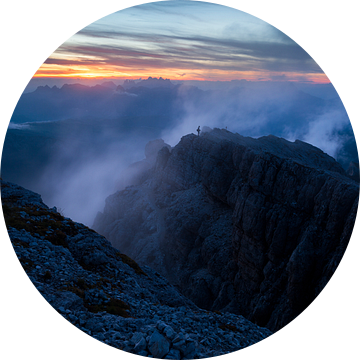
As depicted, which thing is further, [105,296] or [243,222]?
[243,222]

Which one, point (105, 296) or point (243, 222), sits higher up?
point (105, 296)

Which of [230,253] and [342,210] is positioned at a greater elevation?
[342,210]

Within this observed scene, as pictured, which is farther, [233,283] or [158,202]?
[158,202]

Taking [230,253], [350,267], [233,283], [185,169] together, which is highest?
[350,267]

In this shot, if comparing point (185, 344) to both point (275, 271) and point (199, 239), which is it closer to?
point (275, 271)

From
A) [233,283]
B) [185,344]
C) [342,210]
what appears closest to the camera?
[185,344]

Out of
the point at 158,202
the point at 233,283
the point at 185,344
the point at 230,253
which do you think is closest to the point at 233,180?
the point at 230,253
